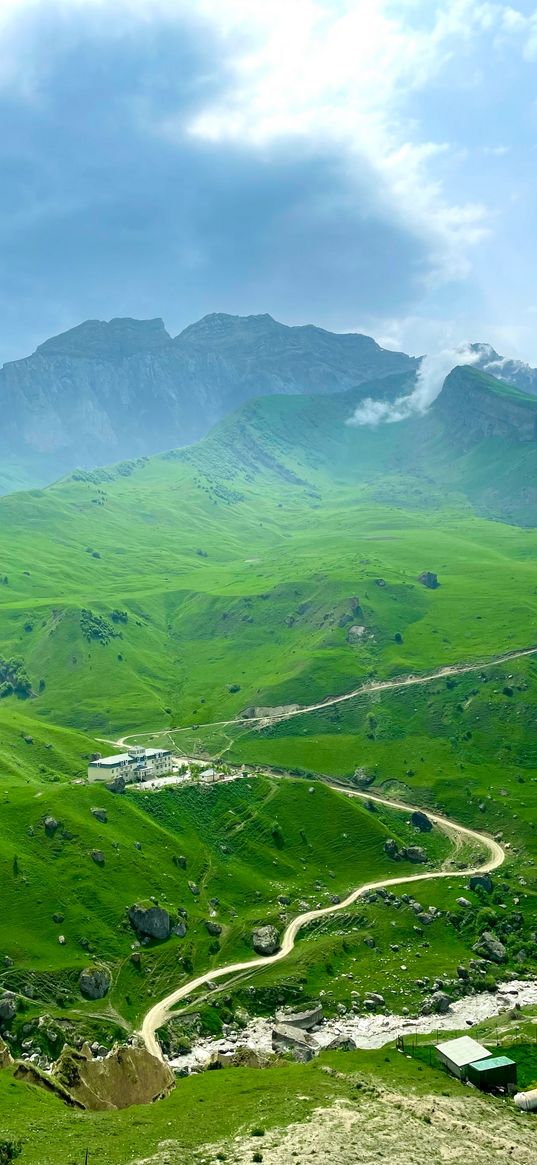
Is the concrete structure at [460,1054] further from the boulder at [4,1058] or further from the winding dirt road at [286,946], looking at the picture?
the boulder at [4,1058]

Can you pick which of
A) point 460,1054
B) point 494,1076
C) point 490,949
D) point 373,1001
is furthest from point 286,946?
point 494,1076

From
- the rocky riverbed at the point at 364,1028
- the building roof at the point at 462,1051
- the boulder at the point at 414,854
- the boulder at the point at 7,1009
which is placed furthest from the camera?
the boulder at the point at 414,854

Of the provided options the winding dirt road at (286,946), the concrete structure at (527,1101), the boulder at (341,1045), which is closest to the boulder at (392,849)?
the winding dirt road at (286,946)

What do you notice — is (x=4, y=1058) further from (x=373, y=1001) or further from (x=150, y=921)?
(x=373, y=1001)

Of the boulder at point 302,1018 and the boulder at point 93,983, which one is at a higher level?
the boulder at point 93,983

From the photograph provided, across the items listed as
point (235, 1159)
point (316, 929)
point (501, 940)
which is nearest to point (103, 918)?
point (316, 929)

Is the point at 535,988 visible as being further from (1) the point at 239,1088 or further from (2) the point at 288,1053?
(1) the point at 239,1088

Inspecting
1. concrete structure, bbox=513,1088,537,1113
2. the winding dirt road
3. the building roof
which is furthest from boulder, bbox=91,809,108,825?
concrete structure, bbox=513,1088,537,1113
